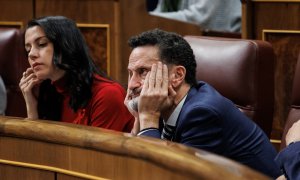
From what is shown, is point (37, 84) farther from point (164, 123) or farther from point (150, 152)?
point (150, 152)

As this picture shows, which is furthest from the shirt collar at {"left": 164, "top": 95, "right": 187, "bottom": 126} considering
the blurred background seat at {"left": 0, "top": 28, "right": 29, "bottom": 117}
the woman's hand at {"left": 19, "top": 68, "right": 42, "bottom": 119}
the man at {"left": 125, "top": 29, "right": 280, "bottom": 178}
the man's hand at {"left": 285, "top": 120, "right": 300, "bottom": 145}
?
the blurred background seat at {"left": 0, "top": 28, "right": 29, "bottom": 117}

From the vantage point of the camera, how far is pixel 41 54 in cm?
181

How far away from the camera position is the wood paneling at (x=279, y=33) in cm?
221

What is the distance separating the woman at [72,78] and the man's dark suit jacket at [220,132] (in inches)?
14.3

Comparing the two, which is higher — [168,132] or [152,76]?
[152,76]

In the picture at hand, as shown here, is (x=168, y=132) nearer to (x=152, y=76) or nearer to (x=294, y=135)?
(x=152, y=76)

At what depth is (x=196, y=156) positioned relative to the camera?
871 mm

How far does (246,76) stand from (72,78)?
0.45m

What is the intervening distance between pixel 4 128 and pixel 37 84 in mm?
769

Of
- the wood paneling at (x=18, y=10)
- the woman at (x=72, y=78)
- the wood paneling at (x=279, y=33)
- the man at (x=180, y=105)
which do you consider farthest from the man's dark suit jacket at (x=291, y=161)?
the wood paneling at (x=18, y=10)

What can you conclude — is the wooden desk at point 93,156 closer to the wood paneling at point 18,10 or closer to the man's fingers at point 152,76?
the man's fingers at point 152,76

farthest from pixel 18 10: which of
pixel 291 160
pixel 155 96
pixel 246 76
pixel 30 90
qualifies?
pixel 291 160

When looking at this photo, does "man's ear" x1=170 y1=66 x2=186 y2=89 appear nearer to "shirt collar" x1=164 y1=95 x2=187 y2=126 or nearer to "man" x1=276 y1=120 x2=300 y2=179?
"shirt collar" x1=164 y1=95 x2=187 y2=126

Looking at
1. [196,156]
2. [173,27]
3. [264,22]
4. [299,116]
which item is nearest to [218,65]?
[299,116]
